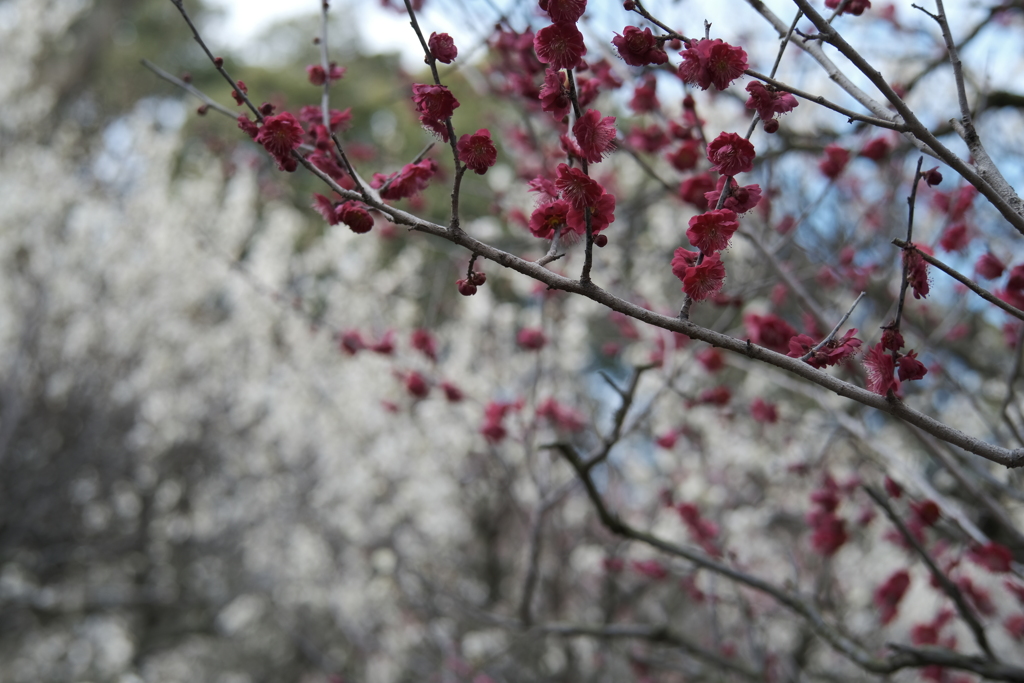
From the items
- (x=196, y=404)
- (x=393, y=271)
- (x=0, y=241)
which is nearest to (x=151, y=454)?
(x=196, y=404)

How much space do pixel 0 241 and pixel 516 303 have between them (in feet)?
18.5

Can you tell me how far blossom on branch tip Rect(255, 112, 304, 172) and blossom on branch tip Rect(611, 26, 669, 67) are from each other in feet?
1.91

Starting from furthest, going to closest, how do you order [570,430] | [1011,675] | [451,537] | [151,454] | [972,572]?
[151,454] < [451,537] < [972,572] < [570,430] < [1011,675]

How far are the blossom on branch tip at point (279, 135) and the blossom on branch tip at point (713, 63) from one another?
0.69 meters

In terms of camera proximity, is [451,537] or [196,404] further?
[196,404]

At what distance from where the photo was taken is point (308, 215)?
35.4ft

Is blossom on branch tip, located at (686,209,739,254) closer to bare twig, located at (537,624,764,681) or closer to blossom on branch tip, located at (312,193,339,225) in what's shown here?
blossom on branch tip, located at (312,193,339,225)

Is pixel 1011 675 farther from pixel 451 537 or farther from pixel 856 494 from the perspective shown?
pixel 451 537

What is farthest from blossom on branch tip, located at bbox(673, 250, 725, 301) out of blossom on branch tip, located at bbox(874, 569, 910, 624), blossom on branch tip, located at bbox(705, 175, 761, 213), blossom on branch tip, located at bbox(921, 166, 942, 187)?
blossom on branch tip, located at bbox(874, 569, 910, 624)

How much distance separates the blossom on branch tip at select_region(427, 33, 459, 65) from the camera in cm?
120

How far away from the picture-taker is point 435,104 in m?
1.12

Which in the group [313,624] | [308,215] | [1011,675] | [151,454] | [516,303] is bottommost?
[1011,675]

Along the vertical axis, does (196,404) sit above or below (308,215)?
below

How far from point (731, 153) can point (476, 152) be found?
0.42 m
